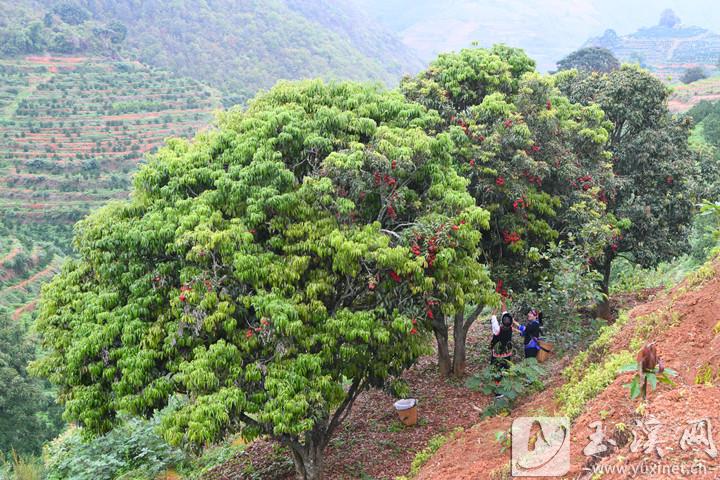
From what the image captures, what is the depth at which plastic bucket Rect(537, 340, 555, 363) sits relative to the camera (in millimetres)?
11111

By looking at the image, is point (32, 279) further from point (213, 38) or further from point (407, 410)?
point (213, 38)

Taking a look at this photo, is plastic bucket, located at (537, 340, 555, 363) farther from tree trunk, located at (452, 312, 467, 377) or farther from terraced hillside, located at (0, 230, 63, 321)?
terraced hillside, located at (0, 230, 63, 321)

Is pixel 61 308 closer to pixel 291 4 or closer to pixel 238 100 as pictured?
pixel 238 100

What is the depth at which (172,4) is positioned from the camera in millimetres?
105062

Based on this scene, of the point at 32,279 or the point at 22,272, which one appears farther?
the point at 22,272

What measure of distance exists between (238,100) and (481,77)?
68.5 m

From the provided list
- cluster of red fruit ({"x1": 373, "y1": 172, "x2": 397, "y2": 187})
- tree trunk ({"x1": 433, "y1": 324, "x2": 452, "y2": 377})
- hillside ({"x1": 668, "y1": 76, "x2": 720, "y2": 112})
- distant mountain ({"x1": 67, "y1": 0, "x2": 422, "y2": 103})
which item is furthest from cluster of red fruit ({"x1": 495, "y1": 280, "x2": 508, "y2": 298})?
distant mountain ({"x1": 67, "y1": 0, "x2": 422, "y2": 103})

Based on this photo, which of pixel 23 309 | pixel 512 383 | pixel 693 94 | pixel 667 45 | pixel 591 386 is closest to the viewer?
pixel 591 386

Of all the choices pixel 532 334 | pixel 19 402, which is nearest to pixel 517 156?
pixel 532 334

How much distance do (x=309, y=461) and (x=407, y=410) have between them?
7.95ft

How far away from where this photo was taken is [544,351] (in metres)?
11.3

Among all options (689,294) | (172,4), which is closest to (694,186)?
(689,294)

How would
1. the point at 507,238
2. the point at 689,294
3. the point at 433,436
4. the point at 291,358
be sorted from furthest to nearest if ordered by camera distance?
the point at 507,238
the point at 433,436
the point at 689,294
the point at 291,358

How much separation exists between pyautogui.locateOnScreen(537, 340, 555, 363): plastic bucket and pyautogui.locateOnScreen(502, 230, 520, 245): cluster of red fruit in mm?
1919
